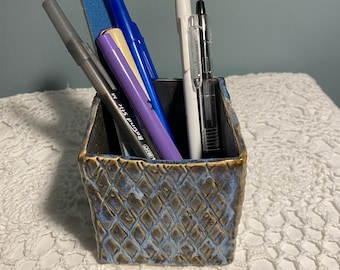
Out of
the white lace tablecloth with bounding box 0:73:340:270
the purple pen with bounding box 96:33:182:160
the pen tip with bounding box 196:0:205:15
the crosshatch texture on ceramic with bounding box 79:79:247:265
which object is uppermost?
the pen tip with bounding box 196:0:205:15

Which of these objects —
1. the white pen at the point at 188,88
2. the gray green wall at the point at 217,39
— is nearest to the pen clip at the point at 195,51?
the white pen at the point at 188,88

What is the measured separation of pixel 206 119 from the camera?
0.29m

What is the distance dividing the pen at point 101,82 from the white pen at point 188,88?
3 cm

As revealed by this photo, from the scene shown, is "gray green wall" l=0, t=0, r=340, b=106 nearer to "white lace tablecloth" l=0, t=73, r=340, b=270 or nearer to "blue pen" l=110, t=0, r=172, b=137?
"white lace tablecloth" l=0, t=73, r=340, b=270

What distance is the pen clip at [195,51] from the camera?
10.8 inches

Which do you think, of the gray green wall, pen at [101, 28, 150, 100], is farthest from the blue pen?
the gray green wall

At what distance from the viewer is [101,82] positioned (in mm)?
276

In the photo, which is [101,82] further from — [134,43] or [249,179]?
[249,179]

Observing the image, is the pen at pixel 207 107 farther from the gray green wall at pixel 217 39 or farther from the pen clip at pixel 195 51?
the gray green wall at pixel 217 39

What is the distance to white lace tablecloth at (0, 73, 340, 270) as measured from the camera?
0.96 feet

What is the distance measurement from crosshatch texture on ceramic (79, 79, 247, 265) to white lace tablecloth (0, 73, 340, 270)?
0.02 metres

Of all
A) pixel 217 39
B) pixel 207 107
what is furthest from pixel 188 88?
pixel 217 39

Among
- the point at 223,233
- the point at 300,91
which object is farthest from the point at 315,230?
the point at 300,91

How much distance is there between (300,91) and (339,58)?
80 mm
